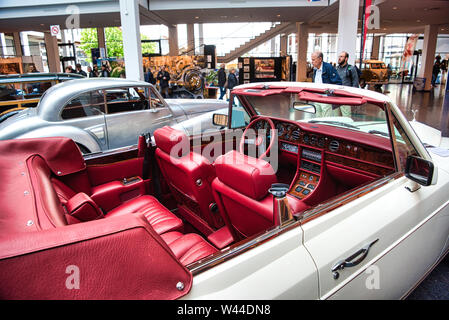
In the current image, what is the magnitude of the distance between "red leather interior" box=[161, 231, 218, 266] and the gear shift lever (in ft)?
2.18

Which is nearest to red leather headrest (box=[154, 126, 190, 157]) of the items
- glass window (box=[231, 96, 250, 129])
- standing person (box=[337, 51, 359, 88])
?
glass window (box=[231, 96, 250, 129])

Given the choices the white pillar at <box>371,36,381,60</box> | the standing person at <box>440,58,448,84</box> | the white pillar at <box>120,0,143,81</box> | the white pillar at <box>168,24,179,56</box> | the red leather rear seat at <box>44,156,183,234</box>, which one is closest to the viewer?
the red leather rear seat at <box>44,156,183,234</box>

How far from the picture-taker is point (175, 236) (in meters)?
2.09

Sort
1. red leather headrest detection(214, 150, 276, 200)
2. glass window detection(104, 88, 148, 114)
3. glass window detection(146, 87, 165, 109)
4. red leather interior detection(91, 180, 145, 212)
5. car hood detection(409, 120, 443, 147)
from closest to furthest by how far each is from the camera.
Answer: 1. red leather headrest detection(214, 150, 276, 200)
2. car hood detection(409, 120, 443, 147)
3. red leather interior detection(91, 180, 145, 212)
4. glass window detection(104, 88, 148, 114)
5. glass window detection(146, 87, 165, 109)

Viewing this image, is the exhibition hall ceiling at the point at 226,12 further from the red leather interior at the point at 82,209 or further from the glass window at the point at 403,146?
the red leather interior at the point at 82,209

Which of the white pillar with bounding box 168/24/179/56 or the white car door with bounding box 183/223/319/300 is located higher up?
the white pillar with bounding box 168/24/179/56

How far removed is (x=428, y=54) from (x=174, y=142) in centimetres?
2172

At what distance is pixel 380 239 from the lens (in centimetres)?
150

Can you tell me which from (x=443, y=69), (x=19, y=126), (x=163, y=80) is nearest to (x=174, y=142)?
(x=19, y=126)

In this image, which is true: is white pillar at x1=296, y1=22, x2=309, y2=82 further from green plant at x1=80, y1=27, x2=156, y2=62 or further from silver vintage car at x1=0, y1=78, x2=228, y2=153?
green plant at x1=80, y1=27, x2=156, y2=62

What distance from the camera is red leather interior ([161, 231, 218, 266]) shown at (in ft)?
5.72

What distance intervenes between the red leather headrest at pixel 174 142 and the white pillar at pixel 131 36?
30.2 ft

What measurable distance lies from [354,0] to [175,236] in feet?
35.7
